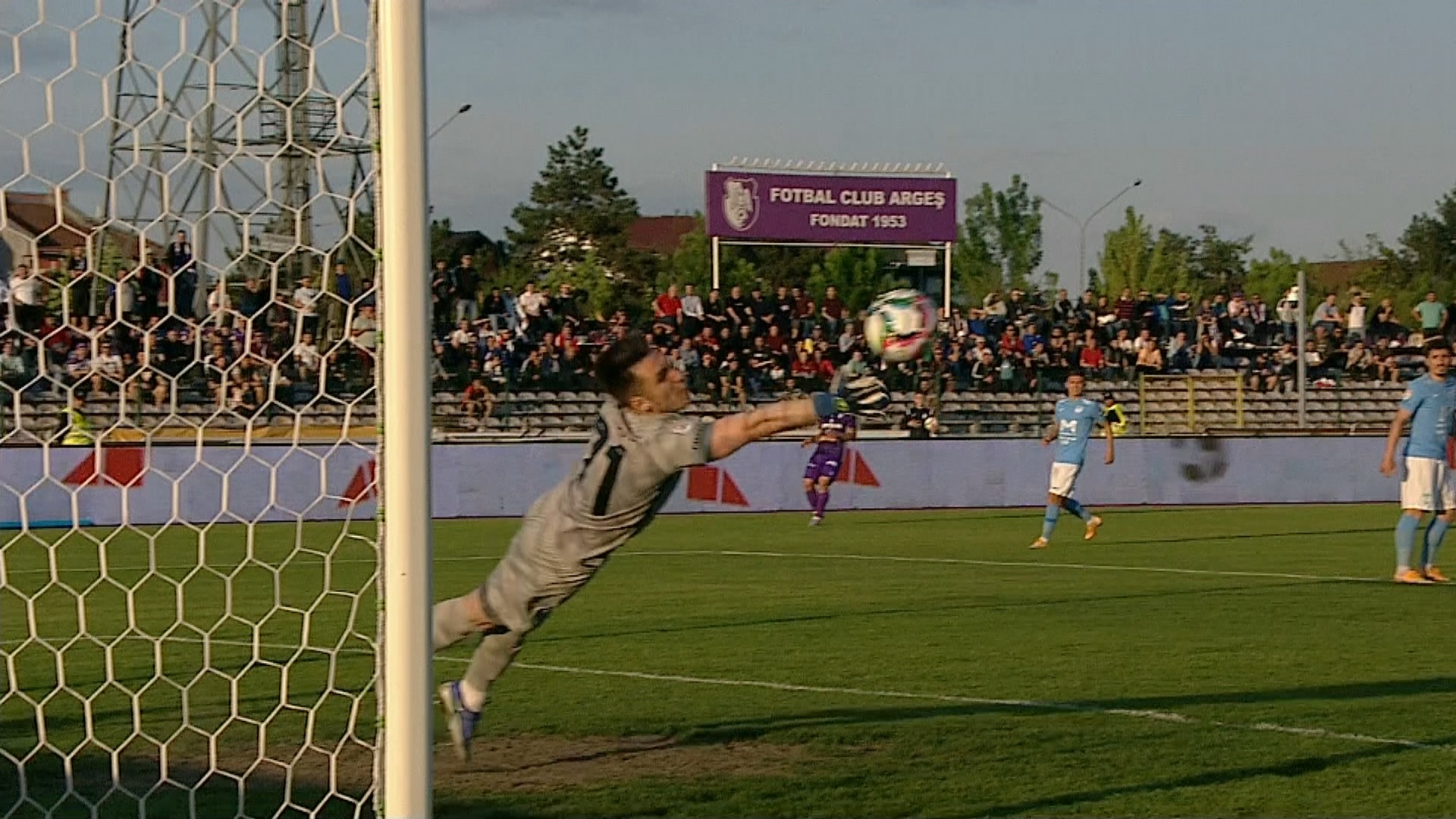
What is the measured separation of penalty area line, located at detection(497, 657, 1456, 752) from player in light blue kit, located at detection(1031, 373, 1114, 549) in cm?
1115

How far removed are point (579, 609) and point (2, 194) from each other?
915 centimetres

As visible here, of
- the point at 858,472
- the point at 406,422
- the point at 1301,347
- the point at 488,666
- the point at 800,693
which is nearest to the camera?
the point at 406,422

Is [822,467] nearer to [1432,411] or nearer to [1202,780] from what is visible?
[1432,411]

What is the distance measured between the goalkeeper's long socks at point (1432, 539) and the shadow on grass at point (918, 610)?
28.5 inches

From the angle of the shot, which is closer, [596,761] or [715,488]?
[596,761]

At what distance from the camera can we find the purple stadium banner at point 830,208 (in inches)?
2178

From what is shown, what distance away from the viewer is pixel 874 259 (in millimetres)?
75562

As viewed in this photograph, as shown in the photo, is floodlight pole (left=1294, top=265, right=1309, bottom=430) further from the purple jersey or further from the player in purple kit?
the player in purple kit

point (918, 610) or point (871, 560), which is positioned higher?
point (918, 610)

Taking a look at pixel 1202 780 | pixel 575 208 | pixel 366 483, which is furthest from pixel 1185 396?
pixel 575 208

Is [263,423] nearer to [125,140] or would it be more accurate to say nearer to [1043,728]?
[125,140]

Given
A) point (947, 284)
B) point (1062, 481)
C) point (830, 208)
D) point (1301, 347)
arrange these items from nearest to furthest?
point (1062, 481)
point (1301, 347)
point (947, 284)
point (830, 208)

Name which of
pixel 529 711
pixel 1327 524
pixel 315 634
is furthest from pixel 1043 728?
pixel 1327 524

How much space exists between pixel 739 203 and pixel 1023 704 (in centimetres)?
4639
